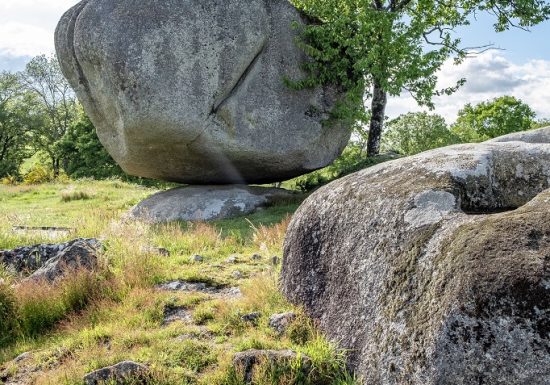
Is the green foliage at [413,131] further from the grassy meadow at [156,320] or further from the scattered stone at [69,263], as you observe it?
the scattered stone at [69,263]

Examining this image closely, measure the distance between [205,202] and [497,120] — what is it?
130 feet

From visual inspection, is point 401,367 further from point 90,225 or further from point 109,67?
point 109,67

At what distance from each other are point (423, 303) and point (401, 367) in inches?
21.1

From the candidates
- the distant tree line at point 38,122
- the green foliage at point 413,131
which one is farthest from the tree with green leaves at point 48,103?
the green foliage at point 413,131

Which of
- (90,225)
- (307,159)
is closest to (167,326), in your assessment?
(90,225)

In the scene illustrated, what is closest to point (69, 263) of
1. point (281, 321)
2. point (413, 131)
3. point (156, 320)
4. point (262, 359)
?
point (156, 320)

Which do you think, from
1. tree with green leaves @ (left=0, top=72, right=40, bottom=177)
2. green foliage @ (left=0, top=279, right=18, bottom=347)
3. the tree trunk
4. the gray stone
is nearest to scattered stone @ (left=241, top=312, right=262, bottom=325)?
green foliage @ (left=0, top=279, right=18, bottom=347)

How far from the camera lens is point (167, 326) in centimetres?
707

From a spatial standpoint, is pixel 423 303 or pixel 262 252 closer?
pixel 423 303

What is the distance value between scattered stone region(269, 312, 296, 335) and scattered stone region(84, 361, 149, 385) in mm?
1480

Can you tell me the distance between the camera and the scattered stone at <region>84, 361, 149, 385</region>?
5613 millimetres

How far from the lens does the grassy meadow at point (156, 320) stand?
18.8 feet

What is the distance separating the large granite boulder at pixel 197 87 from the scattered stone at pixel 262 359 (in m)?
12.6

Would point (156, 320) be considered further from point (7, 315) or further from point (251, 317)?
point (7, 315)
